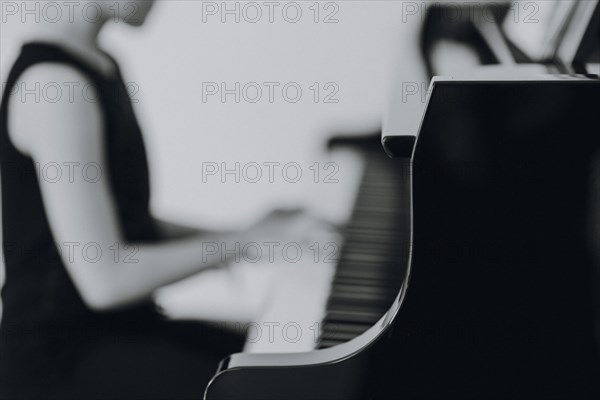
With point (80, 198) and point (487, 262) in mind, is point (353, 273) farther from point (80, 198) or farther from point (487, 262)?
point (80, 198)

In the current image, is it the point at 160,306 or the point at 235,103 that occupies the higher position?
the point at 235,103

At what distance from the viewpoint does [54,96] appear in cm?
120

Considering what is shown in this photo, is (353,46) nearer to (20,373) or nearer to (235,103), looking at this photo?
(235,103)

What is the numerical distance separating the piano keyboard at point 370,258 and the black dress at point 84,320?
47 centimetres

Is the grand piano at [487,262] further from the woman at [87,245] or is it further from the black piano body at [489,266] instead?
the woman at [87,245]

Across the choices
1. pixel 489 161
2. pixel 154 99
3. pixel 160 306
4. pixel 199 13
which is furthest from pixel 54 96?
pixel 489 161

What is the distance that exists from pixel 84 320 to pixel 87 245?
32 centimetres

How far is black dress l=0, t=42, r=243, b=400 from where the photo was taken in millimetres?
1251

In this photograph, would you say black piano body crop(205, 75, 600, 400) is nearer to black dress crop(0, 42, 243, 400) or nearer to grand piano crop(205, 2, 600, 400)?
grand piano crop(205, 2, 600, 400)

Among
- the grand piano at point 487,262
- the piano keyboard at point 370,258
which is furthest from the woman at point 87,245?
the grand piano at point 487,262

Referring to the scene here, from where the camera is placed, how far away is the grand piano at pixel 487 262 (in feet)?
1.60

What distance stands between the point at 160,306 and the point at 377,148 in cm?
70

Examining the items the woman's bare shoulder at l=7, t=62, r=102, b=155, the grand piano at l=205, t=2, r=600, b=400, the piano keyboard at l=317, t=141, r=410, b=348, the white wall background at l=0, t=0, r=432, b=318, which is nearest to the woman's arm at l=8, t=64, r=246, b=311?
the woman's bare shoulder at l=7, t=62, r=102, b=155

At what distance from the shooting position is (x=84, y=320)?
1429mm
